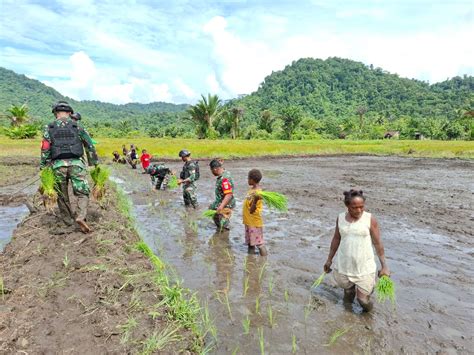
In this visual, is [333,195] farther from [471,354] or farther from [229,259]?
[471,354]

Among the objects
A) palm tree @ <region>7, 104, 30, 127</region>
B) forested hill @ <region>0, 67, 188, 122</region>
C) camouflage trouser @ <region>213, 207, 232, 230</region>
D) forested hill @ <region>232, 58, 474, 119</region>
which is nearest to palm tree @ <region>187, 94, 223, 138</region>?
palm tree @ <region>7, 104, 30, 127</region>

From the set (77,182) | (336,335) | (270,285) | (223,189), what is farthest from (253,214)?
(77,182)

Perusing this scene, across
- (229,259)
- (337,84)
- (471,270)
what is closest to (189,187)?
(229,259)

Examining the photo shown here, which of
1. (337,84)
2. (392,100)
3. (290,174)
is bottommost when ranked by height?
(290,174)

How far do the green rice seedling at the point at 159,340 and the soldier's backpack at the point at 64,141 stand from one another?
11.3ft

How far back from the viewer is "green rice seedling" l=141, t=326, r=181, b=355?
2.90 meters

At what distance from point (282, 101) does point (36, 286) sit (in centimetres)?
11884

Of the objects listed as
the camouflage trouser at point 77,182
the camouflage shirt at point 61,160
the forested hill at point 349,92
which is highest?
the forested hill at point 349,92

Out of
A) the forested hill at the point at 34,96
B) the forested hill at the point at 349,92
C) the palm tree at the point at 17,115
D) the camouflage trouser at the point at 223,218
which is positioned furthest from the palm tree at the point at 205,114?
the forested hill at the point at 34,96

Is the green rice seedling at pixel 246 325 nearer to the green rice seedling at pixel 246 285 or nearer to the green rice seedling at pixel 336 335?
the green rice seedling at pixel 246 285

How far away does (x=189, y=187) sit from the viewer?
9398 mm

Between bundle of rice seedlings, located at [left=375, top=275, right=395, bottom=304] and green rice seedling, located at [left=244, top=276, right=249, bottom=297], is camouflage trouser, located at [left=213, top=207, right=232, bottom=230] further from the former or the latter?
bundle of rice seedlings, located at [left=375, top=275, right=395, bottom=304]

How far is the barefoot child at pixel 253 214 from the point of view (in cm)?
555

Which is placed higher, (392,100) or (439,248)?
(392,100)
